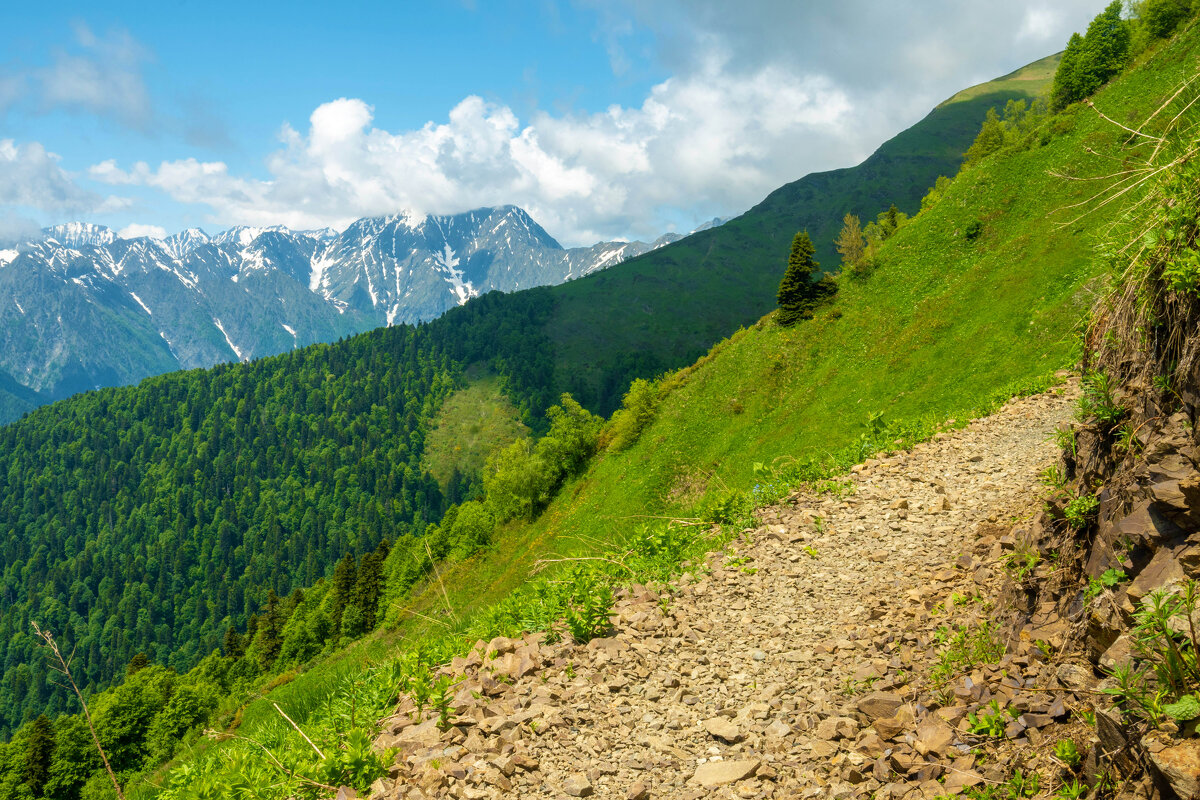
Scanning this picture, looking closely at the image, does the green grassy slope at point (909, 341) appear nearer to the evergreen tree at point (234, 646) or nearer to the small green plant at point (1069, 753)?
the small green plant at point (1069, 753)

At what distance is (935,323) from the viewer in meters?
38.1

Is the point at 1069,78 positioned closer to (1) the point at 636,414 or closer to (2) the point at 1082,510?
(1) the point at 636,414

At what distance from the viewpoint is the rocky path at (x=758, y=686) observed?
549cm

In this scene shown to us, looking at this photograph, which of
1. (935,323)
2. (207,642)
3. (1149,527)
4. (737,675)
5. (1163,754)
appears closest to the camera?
(1163,754)

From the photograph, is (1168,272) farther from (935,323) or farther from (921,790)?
(935,323)

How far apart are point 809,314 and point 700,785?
1973 inches

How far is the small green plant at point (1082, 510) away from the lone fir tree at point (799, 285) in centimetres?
4807

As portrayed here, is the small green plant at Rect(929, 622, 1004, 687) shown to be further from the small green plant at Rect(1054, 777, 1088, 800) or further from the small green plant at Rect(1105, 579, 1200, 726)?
the small green plant at Rect(1105, 579, 1200, 726)

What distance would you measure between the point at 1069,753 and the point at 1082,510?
A: 88.8 inches

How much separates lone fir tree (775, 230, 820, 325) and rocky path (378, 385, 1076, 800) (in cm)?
4323

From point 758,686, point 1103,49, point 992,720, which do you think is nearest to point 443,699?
point 758,686

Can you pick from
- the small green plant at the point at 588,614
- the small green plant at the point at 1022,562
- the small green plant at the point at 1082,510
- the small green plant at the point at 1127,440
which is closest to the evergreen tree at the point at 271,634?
the small green plant at the point at 588,614

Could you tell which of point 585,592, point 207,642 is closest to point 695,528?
point 585,592

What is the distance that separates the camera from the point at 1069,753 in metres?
4.18
